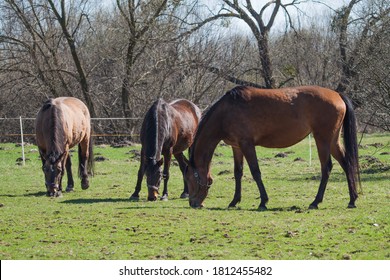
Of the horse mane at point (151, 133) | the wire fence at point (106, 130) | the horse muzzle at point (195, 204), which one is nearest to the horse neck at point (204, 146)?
the horse muzzle at point (195, 204)

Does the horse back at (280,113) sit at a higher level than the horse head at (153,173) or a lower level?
higher

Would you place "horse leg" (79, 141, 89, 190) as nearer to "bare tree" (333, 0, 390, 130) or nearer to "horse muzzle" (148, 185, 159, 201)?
"horse muzzle" (148, 185, 159, 201)

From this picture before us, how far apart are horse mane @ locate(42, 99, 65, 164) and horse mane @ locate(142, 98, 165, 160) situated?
183cm

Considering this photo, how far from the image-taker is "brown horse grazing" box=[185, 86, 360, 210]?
36.3 ft

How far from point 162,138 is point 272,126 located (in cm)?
217

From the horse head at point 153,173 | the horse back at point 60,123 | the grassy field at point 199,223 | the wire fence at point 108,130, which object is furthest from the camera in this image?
the wire fence at point 108,130

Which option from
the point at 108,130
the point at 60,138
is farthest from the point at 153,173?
the point at 108,130

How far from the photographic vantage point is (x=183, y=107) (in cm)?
1416

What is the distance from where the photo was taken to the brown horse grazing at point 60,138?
13203 millimetres

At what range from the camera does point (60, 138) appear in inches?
531

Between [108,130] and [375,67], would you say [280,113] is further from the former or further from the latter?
[108,130]

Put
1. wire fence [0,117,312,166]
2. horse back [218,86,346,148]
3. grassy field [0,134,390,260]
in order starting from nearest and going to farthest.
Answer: grassy field [0,134,390,260], horse back [218,86,346,148], wire fence [0,117,312,166]

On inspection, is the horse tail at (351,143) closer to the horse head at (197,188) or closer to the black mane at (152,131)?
the horse head at (197,188)

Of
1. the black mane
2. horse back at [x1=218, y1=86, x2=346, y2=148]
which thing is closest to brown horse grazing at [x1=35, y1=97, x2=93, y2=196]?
the black mane
